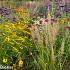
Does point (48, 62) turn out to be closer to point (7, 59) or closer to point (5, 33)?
point (7, 59)

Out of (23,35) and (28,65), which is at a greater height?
(23,35)

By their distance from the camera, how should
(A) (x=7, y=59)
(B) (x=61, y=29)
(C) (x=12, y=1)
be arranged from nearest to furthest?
1. (A) (x=7, y=59)
2. (B) (x=61, y=29)
3. (C) (x=12, y=1)

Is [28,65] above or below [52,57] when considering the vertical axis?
below

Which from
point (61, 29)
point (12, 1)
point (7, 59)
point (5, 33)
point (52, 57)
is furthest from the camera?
point (12, 1)

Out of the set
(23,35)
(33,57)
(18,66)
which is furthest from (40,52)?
(23,35)

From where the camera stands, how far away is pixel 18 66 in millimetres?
3715

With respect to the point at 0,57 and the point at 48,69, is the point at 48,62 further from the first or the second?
the point at 0,57

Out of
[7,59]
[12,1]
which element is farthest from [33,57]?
[12,1]

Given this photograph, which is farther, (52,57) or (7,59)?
(7,59)

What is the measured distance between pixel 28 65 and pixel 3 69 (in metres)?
0.40

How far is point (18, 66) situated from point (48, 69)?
16.0 inches

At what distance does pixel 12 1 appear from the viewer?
13.2 meters

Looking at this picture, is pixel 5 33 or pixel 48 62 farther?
pixel 5 33

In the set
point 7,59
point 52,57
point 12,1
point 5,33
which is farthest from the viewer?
point 12,1
